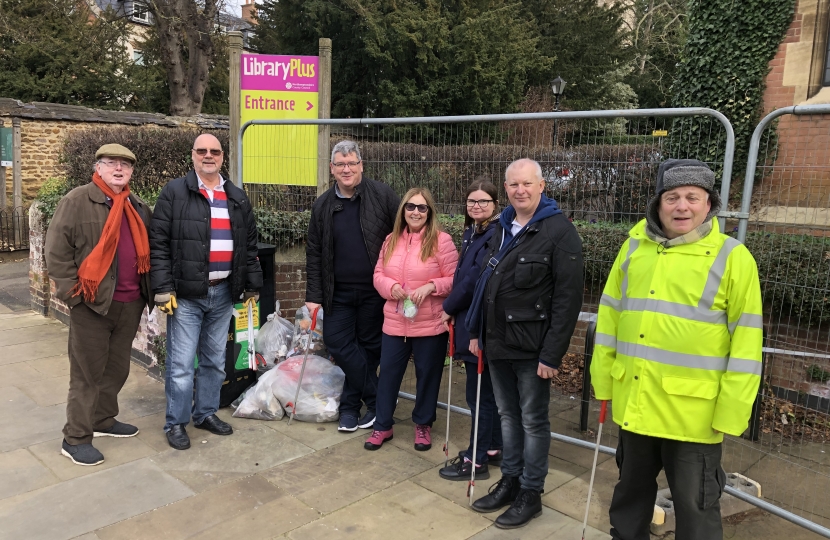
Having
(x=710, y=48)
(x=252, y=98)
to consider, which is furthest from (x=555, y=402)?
(x=710, y=48)

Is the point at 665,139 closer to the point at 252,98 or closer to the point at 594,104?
the point at 252,98

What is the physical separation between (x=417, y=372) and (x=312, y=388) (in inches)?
38.3

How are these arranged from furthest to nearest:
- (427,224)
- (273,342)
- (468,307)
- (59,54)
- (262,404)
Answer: (59,54) < (273,342) < (262,404) < (427,224) < (468,307)

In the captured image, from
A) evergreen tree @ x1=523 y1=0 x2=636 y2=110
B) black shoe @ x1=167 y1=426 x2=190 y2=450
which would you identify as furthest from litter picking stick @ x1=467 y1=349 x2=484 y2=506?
evergreen tree @ x1=523 y1=0 x2=636 y2=110

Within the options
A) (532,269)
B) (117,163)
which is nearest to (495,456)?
(532,269)

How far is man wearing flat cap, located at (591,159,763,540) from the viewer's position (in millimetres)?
2354

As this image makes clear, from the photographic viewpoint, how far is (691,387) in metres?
2.41

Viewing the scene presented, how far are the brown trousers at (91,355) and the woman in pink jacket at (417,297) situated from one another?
1.69m

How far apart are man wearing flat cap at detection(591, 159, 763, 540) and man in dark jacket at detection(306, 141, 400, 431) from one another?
6.71 feet

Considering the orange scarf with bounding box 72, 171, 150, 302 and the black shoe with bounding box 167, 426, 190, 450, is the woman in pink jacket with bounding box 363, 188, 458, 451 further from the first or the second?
the orange scarf with bounding box 72, 171, 150, 302

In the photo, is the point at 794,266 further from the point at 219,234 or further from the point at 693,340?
the point at 219,234

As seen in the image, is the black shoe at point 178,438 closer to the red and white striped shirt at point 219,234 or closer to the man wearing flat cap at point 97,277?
the man wearing flat cap at point 97,277

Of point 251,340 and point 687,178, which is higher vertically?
point 687,178

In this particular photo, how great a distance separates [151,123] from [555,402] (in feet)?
44.7
